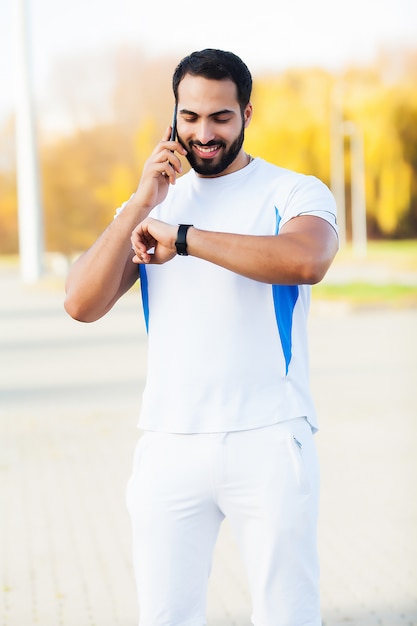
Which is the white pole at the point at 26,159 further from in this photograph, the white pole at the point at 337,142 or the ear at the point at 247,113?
the ear at the point at 247,113

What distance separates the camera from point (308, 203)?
2.69 metres

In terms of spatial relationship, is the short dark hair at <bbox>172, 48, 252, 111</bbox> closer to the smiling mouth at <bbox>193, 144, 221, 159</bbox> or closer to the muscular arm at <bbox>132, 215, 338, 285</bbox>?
the smiling mouth at <bbox>193, 144, 221, 159</bbox>

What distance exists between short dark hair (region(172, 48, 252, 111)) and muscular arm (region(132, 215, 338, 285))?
0.37 meters

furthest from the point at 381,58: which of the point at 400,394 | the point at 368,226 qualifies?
the point at 400,394

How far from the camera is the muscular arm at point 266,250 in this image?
2.56 metres

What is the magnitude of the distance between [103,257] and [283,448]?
24.5 inches

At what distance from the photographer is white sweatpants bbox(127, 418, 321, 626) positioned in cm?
264

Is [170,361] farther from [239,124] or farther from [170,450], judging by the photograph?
[239,124]

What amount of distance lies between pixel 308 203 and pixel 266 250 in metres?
0.20

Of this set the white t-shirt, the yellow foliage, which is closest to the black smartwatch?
the white t-shirt

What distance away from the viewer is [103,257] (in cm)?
273

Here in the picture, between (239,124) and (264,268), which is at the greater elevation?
(239,124)

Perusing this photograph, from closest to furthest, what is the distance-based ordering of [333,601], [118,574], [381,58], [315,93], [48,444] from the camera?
[333,601]
[118,574]
[48,444]
[315,93]
[381,58]

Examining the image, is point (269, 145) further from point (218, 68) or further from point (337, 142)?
point (218, 68)
